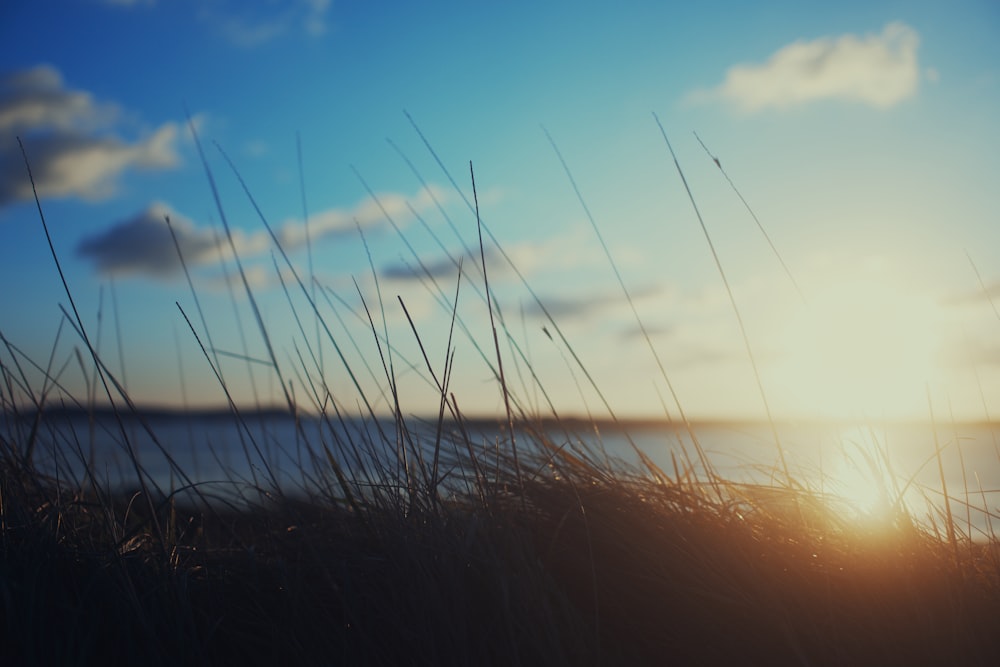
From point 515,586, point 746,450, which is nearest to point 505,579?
point 515,586

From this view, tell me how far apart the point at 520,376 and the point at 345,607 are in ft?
2.77

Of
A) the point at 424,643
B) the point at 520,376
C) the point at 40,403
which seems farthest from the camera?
the point at 520,376

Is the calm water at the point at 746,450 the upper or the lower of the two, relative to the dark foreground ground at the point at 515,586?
upper

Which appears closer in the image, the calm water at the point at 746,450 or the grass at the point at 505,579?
the grass at the point at 505,579

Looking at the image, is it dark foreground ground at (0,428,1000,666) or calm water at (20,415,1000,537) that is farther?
calm water at (20,415,1000,537)

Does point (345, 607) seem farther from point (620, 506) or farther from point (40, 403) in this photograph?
point (40, 403)

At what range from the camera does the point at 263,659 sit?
1136 mm

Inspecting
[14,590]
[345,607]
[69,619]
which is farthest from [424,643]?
[14,590]

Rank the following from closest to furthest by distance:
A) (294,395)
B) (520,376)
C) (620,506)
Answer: (620,506) < (294,395) < (520,376)

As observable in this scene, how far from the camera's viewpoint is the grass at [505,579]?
1100mm

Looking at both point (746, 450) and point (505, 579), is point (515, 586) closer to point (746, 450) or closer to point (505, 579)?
point (505, 579)

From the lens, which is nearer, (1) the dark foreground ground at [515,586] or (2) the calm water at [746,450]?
(1) the dark foreground ground at [515,586]

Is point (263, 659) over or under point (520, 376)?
under

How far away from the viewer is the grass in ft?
3.61
